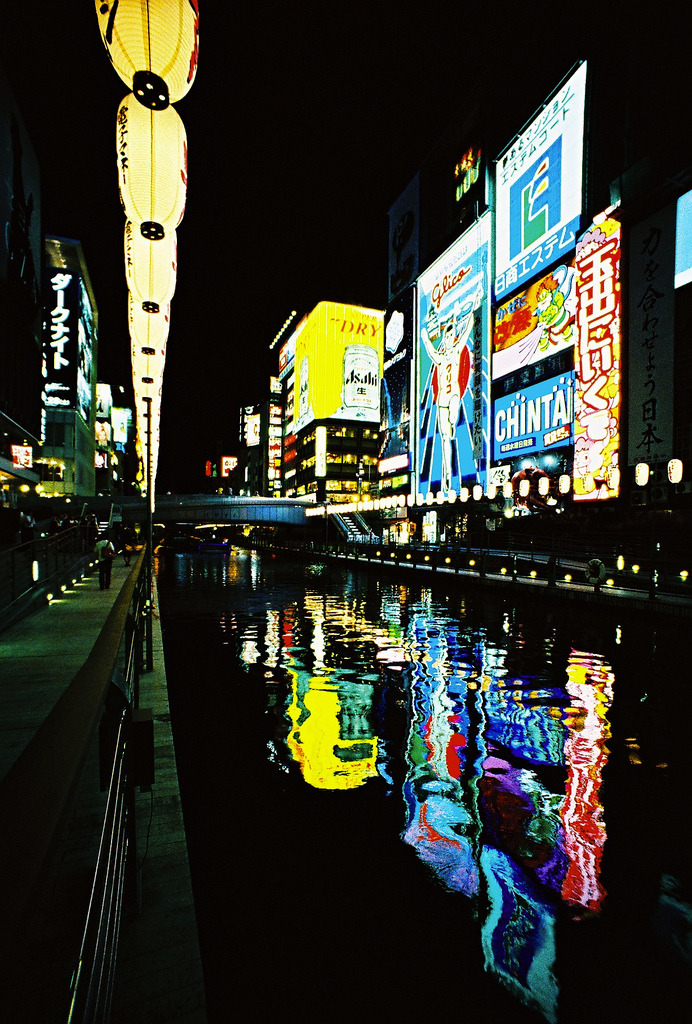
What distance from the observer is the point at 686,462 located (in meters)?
25.6

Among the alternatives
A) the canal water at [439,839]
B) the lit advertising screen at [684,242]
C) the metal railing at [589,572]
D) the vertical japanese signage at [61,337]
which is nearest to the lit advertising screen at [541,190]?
the lit advertising screen at [684,242]

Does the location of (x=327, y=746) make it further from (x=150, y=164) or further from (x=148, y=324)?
(x=148, y=324)

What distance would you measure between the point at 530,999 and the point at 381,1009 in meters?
0.75

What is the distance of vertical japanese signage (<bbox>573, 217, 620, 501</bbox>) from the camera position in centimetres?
3080

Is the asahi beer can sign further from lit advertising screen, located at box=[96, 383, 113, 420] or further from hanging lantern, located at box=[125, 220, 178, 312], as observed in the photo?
hanging lantern, located at box=[125, 220, 178, 312]

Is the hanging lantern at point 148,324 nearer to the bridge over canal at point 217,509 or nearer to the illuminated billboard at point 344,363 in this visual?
the bridge over canal at point 217,509

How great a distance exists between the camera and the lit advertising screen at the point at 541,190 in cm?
3941

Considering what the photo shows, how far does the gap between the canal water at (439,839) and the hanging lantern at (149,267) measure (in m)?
7.24

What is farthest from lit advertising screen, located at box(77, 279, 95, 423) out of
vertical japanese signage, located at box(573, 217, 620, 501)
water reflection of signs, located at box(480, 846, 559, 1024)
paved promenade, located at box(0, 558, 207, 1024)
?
water reflection of signs, located at box(480, 846, 559, 1024)

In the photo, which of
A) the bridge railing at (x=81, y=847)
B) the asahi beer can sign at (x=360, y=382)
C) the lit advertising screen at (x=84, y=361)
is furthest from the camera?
the asahi beer can sign at (x=360, y=382)

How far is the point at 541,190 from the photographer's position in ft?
143

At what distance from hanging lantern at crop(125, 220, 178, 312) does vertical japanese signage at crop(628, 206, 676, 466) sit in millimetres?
25595

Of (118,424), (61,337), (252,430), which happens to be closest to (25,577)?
(61,337)

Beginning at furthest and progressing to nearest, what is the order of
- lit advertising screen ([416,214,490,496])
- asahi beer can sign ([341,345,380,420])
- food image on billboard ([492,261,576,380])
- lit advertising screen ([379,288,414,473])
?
asahi beer can sign ([341,345,380,420])
lit advertising screen ([379,288,414,473])
lit advertising screen ([416,214,490,496])
food image on billboard ([492,261,576,380])
